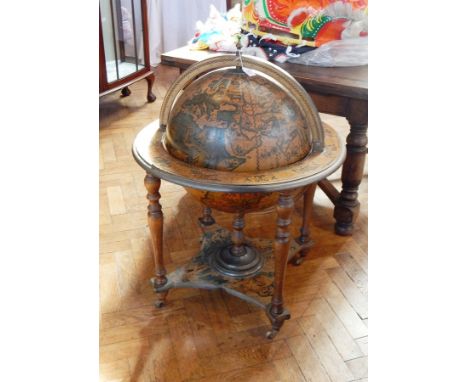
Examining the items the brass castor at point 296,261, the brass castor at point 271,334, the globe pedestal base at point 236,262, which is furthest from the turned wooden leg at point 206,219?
the brass castor at point 271,334

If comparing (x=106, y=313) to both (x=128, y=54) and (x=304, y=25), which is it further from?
(x=128, y=54)

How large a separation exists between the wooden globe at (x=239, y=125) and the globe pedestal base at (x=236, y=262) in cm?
65

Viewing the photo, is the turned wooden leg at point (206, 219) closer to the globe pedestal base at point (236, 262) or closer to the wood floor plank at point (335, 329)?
the globe pedestal base at point (236, 262)

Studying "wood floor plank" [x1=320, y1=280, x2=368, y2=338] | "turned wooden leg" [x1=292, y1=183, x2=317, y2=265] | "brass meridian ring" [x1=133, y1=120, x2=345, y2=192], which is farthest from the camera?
"turned wooden leg" [x1=292, y1=183, x2=317, y2=265]

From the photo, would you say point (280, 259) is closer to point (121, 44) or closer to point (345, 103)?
point (345, 103)

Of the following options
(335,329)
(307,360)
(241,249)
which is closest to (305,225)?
(241,249)

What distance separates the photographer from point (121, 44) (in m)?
3.92

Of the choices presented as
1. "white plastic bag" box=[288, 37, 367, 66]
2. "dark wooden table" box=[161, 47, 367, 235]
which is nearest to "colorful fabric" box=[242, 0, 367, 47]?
"white plastic bag" box=[288, 37, 367, 66]

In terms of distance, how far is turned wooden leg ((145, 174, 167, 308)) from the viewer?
1.74 meters

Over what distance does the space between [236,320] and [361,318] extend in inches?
20.8

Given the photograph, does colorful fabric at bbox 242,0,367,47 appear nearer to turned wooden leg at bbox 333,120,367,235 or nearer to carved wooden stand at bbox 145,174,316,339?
turned wooden leg at bbox 333,120,367,235

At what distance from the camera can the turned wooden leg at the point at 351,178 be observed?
2367mm

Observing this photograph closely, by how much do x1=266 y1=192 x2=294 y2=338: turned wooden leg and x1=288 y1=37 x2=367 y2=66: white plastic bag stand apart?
1.06 meters
